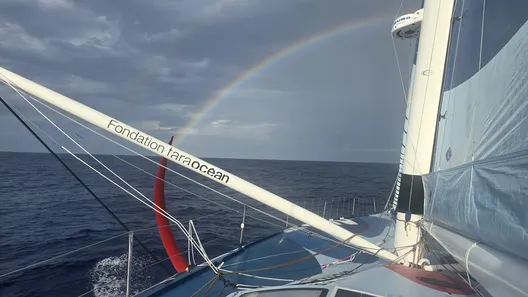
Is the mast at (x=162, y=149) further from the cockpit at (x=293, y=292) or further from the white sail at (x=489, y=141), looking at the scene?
the white sail at (x=489, y=141)

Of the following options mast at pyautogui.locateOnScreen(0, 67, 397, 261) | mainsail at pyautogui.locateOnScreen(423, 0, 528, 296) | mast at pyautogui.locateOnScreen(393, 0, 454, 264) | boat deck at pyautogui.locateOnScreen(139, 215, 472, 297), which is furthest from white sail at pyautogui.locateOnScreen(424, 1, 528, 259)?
mast at pyautogui.locateOnScreen(0, 67, 397, 261)

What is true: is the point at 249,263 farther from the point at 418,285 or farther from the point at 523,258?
the point at 523,258

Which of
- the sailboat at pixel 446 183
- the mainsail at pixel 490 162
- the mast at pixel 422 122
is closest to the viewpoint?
the mainsail at pixel 490 162

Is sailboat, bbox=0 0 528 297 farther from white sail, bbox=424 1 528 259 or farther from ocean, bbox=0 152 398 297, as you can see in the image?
ocean, bbox=0 152 398 297

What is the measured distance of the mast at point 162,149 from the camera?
12.5ft

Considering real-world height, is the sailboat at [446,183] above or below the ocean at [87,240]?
above

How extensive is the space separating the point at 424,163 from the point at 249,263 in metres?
3.81

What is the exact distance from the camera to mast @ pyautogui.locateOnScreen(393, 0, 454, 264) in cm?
458

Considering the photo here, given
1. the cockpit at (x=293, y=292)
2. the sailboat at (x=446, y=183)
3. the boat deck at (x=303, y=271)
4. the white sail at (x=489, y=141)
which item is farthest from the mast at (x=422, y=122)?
the cockpit at (x=293, y=292)

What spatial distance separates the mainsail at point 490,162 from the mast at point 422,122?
38 centimetres

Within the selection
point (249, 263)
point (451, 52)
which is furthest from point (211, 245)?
point (451, 52)

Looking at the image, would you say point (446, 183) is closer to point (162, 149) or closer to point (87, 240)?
point (162, 149)

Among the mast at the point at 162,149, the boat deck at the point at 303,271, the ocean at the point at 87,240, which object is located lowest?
the ocean at the point at 87,240

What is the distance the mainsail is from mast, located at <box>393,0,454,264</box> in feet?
1.25
